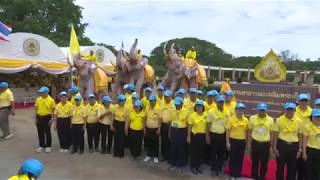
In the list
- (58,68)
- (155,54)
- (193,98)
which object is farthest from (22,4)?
(193,98)

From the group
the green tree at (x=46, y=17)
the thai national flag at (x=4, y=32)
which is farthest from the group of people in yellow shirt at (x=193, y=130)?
the green tree at (x=46, y=17)

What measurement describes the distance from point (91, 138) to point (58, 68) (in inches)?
423

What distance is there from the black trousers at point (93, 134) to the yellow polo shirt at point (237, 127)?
3.12 meters

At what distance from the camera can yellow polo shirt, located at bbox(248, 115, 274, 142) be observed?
21.8ft

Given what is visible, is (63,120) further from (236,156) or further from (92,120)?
(236,156)

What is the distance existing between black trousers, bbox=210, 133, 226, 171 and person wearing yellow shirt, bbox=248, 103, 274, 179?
1.87 ft

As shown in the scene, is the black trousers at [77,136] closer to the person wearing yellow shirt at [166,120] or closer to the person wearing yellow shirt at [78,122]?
the person wearing yellow shirt at [78,122]

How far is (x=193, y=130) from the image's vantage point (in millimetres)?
7348

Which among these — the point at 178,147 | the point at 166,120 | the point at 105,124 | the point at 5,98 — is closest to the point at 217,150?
the point at 178,147

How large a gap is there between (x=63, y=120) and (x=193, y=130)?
10.1 ft

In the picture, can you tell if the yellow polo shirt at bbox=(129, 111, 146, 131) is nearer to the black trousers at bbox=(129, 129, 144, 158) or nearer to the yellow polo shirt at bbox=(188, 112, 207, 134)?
the black trousers at bbox=(129, 129, 144, 158)

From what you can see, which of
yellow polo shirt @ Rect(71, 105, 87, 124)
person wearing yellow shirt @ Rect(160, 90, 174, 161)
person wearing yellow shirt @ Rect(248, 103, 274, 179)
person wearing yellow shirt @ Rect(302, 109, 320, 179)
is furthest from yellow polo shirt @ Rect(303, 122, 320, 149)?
yellow polo shirt @ Rect(71, 105, 87, 124)

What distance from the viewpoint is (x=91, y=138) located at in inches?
352

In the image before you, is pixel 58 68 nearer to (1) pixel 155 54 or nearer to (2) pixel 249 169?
(2) pixel 249 169
